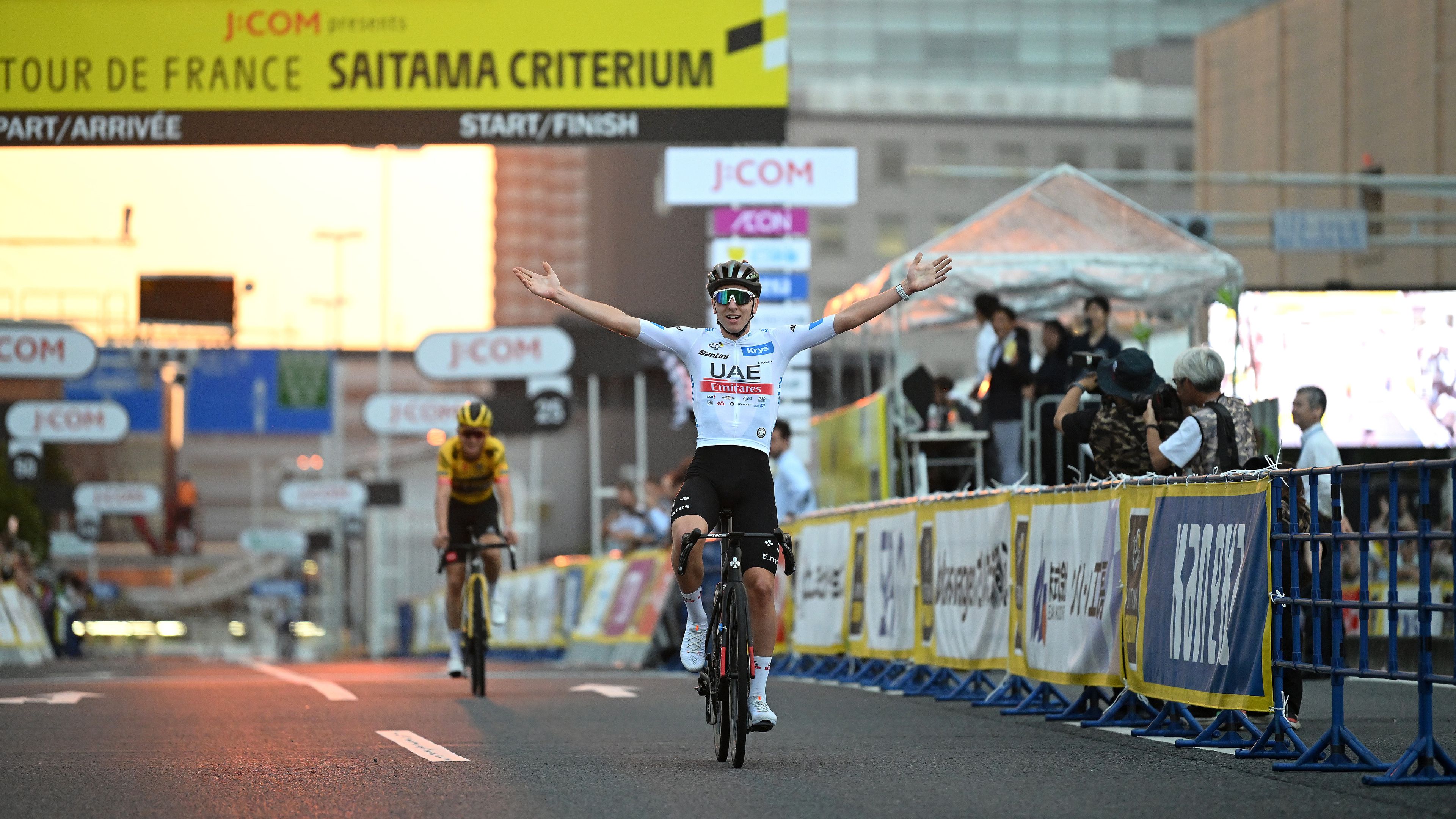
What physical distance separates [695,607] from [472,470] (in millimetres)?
5603

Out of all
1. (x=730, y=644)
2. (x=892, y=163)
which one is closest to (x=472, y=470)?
(x=730, y=644)

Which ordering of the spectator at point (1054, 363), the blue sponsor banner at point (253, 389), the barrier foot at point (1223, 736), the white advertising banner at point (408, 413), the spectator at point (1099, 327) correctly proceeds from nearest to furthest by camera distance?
the barrier foot at point (1223, 736) < the spectator at point (1099, 327) < the spectator at point (1054, 363) < the white advertising banner at point (408, 413) < the blue sponsor banner at point (253, 389)

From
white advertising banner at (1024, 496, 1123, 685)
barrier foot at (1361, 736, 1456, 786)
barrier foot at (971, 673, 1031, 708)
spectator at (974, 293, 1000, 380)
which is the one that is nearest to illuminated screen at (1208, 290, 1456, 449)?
spectator at (974, 293, 1000, 380)

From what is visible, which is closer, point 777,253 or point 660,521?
point 660,521

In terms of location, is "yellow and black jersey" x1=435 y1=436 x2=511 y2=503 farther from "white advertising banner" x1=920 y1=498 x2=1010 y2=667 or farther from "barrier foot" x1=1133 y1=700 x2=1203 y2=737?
"barrier foot" x1=1133 y1=700 x2=1203 y2=737

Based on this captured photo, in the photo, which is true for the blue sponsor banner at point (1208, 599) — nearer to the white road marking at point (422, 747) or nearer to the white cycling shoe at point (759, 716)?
the white cycling shoe at point (759, 716)

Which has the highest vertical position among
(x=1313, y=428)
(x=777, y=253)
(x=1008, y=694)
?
(x=777, y=253)

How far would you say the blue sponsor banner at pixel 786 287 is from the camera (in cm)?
2752

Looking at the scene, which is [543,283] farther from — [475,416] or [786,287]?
[786,287]

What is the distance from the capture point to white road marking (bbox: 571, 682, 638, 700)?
1440cm

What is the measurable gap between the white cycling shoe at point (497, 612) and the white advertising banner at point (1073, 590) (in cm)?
391

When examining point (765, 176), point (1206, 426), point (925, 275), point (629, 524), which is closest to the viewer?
point (925, 275)

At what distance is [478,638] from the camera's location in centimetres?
1438

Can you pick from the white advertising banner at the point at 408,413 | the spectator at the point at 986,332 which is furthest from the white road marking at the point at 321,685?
the white advertising banner at the point at 408,413
